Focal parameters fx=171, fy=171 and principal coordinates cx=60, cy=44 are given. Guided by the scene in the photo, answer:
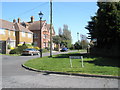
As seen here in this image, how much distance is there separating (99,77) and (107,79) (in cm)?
55

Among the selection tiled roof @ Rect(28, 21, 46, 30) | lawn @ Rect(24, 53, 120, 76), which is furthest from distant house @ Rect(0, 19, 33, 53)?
lawn @ Rect(24, 53, 120, 76)

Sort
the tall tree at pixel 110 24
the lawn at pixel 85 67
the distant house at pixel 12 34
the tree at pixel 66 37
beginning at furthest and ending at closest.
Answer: the tree at pixel 66 37, the distant house at pixel 12 34, the tall tree at pixel 110 24, the lawn at pixel 85 67

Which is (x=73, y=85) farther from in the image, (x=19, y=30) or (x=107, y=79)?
(x=19, y=30)

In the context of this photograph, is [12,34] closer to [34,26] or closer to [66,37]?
[34,26]

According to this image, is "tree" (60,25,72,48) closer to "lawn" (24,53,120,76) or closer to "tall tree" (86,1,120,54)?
"tall tree" (86,1,120,54)

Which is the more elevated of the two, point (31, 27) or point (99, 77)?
point (31, 27)

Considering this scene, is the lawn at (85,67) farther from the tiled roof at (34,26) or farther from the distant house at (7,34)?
the tiled roof at (34,26)

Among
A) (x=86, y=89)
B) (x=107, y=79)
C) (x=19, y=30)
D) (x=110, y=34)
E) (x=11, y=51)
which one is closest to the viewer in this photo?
(x=86, y=89)

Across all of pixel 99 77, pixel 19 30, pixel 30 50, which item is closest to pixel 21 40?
pixel 19 30

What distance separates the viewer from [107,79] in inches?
349

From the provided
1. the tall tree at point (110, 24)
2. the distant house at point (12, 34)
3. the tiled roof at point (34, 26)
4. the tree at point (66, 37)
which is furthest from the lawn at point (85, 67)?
the tree at point (66, 37)

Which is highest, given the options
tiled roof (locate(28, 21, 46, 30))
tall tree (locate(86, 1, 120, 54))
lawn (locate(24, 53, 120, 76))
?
tiled roof (locate(28, 21, 46, 30))

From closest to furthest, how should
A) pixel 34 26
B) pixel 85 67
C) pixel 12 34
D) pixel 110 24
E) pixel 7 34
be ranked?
pixel 85 67, pixel 110 24, pixel 7 34, pixel 12 34, pixel 34 26

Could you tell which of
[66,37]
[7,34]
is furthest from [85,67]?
[66,37]
